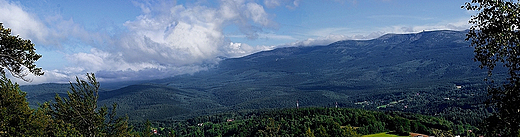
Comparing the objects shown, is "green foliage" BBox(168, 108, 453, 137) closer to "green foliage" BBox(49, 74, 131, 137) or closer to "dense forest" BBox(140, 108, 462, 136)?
"dense forest" BBox(140, 108, 462, 136)

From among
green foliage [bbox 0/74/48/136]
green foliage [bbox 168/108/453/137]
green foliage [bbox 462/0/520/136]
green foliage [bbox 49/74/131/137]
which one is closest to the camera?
green foliage [bbox 462/0/520/136]

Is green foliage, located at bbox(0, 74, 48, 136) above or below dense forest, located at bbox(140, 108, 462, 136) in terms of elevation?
above

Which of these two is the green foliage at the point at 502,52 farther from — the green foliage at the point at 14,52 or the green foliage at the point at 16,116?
the green foliage at the point at 16,116

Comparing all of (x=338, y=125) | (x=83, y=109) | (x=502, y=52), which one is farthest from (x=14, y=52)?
(x=338, y=125)

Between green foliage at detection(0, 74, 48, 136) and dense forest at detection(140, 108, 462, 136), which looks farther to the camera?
dense forest at detection(140, 108, 462, 136)

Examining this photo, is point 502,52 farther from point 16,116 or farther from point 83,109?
point 16,116

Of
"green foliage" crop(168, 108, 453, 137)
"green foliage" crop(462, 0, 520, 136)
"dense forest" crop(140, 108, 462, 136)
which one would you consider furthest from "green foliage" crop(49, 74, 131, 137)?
"green foliage" crop(168, 108, 453, 137)

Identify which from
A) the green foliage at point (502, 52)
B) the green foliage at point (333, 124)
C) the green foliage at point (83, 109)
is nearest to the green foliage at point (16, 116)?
the green foliage at point (83, 109)

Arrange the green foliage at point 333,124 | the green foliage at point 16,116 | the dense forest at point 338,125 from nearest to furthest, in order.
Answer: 1. the green foliage at point 16,116
2. the dense forest at point 338,125
3. the green foliage at point 333,124

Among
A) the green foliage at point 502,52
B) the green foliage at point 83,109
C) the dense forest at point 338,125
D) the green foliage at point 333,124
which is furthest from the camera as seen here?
the green foliage at point 333,124
